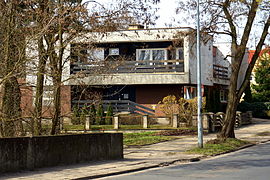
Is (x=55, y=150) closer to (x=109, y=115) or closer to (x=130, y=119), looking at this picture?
(x=130, y=119)

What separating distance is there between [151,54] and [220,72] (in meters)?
10.3

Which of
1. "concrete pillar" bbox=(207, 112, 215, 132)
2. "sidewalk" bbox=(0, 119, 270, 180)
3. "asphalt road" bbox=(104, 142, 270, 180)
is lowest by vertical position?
Result: "asphalt road" bbox=(104, 142, 270, 180)

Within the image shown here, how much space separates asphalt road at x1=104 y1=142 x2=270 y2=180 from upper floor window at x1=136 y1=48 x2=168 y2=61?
82.0ft

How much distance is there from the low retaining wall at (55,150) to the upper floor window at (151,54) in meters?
25.7

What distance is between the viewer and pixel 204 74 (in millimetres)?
44344

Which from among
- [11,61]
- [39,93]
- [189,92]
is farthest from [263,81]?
[11,61]

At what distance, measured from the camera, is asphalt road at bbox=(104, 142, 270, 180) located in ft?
43.9

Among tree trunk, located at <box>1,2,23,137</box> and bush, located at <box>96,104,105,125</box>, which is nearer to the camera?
tree trunk, located at <box>1,2,23,137</box>

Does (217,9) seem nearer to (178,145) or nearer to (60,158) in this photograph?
(178,145)

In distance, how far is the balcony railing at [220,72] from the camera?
47.4 meters

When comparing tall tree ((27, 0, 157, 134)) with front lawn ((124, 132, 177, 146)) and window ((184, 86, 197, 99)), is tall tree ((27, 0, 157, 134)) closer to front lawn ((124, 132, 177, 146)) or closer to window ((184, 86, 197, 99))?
front lawn ((124, 132, 177, 146))

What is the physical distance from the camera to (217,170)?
14969mm

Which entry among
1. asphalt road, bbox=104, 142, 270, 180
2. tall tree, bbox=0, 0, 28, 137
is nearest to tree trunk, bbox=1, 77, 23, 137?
tall tree, bbox=0, 0, 28, 137

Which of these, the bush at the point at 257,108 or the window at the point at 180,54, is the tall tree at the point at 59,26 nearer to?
the window at the point at 180,54
